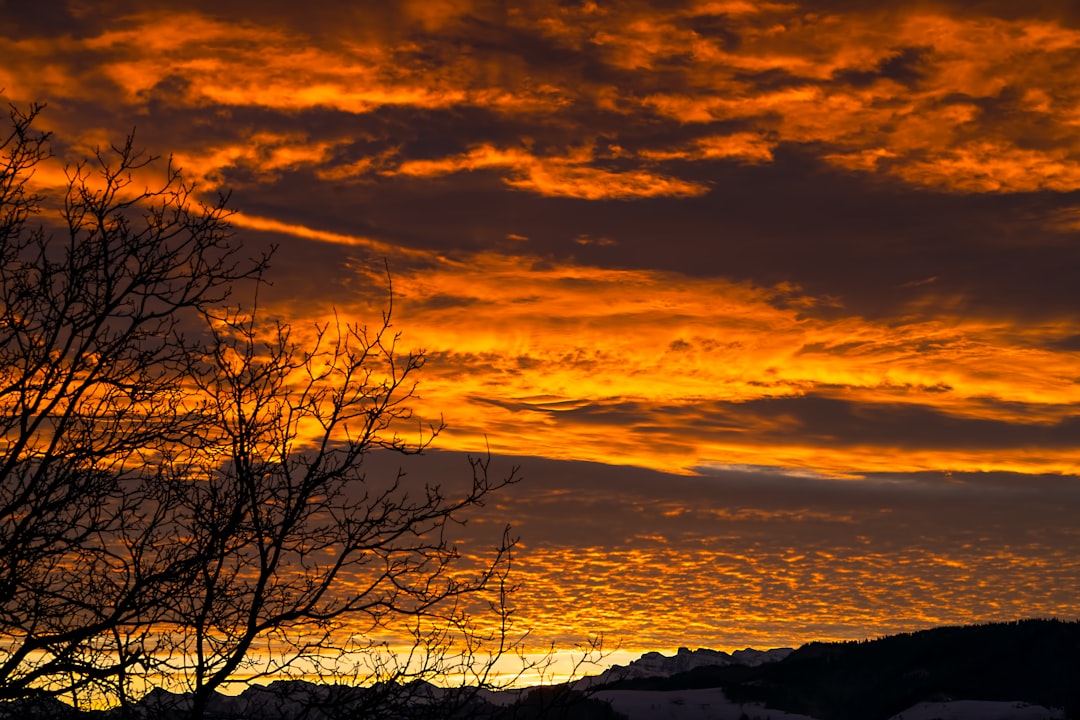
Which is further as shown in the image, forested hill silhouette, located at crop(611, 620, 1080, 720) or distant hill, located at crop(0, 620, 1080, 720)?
forested hill silhouette, located at crop(611, 620, 1080, 720)

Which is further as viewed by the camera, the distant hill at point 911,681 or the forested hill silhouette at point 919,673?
the forested hill silhouette at point 919,673

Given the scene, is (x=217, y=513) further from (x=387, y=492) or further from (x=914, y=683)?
(x=914, y=683)

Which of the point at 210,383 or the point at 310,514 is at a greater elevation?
the point at 210,383

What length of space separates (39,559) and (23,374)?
163 centimetres

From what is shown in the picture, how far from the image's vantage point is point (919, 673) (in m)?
110

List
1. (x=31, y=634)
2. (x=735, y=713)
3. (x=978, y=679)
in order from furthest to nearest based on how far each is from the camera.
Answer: (x=735, y=713)
(x=978, y=679)
(x=31, y=634)

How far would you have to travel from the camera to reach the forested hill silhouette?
91.4 metres

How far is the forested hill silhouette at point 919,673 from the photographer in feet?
300

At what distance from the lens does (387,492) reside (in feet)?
34.6

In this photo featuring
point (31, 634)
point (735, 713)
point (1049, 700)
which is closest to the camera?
point (31, 634)

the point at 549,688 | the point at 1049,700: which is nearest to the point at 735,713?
the point at 1049,700

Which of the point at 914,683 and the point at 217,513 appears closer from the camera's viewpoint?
the point at 217,513

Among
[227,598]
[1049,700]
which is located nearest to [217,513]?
[227,598]

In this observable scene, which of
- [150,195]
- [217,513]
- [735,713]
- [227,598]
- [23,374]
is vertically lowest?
[735,713]
